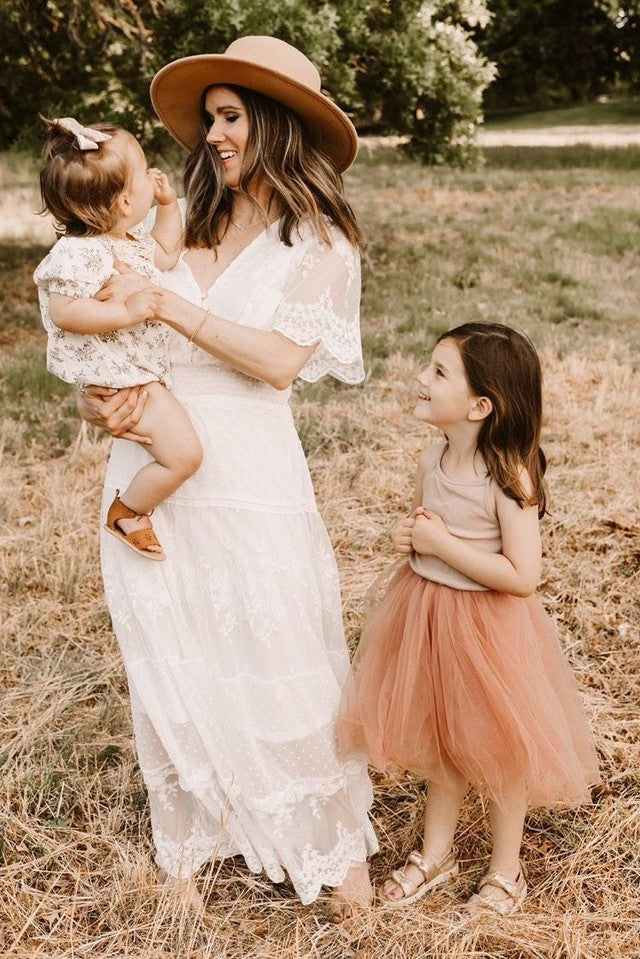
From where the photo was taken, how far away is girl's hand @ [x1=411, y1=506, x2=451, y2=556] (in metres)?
2.48

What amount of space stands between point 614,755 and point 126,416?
198cm

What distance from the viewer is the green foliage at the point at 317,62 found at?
813 cm

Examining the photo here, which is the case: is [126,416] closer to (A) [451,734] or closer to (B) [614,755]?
(A) [451,734]

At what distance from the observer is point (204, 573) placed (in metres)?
2.52

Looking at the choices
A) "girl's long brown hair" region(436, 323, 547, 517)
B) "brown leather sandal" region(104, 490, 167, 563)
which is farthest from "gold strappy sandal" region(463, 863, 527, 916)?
"brown leather sandal" region(104, 490, 167, 563)

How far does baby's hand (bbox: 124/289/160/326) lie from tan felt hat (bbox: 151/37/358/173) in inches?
23.3

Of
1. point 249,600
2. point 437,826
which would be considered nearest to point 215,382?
point 249,600

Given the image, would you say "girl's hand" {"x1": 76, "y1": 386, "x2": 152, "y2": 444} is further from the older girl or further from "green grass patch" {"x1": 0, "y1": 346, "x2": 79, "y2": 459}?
"green grass patch" {"x1": 0, "y1": 346, "x2": 79, "y2": 459}

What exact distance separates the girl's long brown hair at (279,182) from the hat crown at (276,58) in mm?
97

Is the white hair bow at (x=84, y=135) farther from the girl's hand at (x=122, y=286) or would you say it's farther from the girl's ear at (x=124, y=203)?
the girl's hand at (x=122, y=286)

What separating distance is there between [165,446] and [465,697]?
978 mm

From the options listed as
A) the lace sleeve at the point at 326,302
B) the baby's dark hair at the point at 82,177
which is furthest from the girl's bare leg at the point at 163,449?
the baby's dark hair at the point at 82,177

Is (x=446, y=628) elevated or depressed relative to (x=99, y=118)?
depressed

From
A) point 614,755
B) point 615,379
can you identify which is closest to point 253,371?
point 614,755
